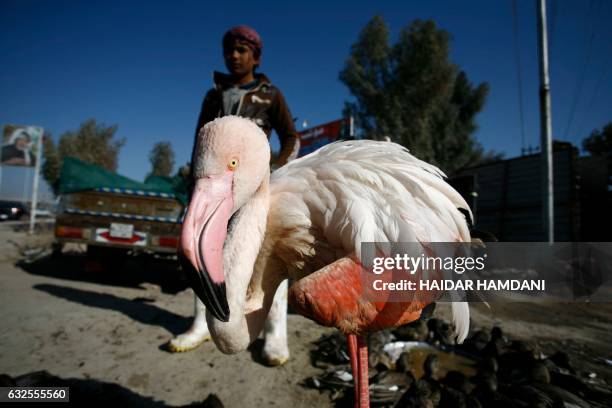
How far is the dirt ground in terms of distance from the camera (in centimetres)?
212

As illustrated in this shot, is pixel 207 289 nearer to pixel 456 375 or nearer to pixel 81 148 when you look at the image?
pixel 456 375

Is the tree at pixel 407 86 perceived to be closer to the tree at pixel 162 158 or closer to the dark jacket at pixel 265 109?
the dark jacket at pixel 265 109

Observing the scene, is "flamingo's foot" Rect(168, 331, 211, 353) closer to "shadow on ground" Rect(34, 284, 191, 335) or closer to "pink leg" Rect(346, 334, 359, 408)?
"shadow on ground" Rect(34, 284, 191, 335)

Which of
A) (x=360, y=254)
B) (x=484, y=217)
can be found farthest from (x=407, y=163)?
(x=484, y=217)

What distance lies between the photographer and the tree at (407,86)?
1574 cm

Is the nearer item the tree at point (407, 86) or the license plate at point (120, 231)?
the license plate at point (120, 231)

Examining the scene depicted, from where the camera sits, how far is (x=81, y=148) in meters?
19.5

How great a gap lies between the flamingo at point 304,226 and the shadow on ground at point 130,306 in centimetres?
205

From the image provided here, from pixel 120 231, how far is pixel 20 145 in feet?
33.8

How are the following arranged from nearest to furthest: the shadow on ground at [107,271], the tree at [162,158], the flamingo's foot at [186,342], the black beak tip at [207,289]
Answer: the black beak tip at [207,289]
the flamingo's foot at [186,342]
the shadow on ground at [107,271]
the tree at [162,158]

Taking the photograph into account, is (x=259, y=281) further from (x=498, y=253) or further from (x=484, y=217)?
(x=484, y=217)

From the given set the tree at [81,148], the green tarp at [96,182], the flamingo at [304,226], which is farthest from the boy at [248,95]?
the tree at [81,148]

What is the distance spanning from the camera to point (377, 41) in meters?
16.5

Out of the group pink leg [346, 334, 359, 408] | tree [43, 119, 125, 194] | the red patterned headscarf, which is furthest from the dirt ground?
tree [43, 119, 125, 194]
